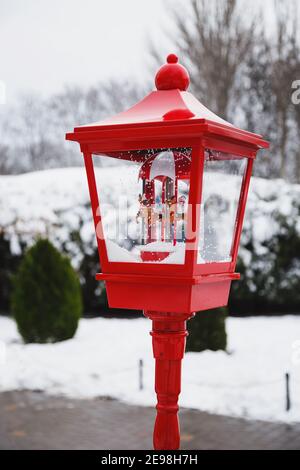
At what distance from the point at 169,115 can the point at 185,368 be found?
556cm

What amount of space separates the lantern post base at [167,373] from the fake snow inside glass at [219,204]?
29 centimetres

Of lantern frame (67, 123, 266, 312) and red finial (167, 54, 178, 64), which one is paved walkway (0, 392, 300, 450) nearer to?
lantern frame (67, 123, 266, 312)

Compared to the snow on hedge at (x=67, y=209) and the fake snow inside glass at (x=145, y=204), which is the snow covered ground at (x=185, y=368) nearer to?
the snow on hedge at (x=67, y=209)

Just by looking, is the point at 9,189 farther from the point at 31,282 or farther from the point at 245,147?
the point at 245,147

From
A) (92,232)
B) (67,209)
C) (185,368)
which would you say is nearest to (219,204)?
(185,368)

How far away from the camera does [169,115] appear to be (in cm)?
240

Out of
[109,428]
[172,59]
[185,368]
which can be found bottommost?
[109,428]

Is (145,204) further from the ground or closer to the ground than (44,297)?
further from the ground

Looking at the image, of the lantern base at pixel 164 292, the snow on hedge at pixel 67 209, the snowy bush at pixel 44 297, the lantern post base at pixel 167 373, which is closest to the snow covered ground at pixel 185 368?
the snowy bush at pixel 44 297

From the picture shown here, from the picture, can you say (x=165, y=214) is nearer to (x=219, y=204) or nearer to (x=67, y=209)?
(x=219, y=204)

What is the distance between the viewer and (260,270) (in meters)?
10.1

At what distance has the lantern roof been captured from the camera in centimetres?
234

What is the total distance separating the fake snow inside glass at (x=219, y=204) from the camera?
99.4 inches

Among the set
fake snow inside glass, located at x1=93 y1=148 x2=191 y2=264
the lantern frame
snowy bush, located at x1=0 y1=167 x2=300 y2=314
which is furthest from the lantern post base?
snowy bush, located at x1=0 y1=167 x2=300 y2=314
